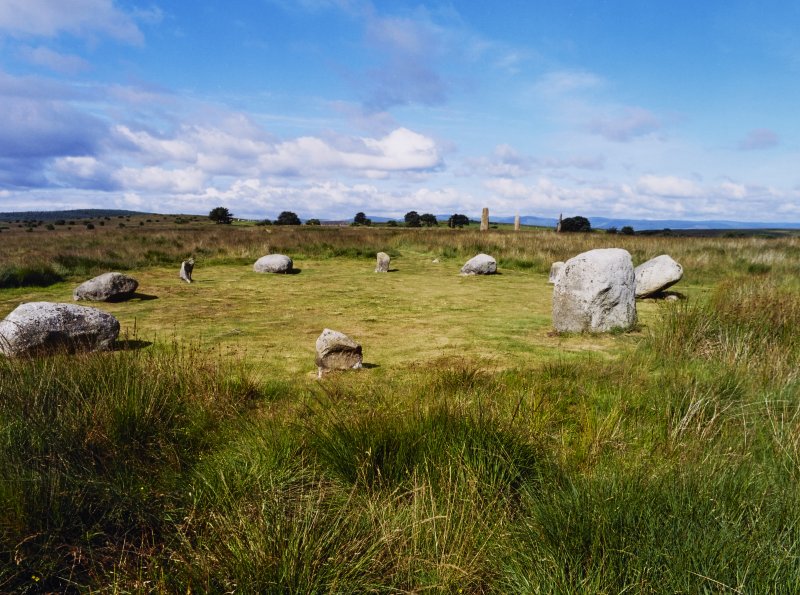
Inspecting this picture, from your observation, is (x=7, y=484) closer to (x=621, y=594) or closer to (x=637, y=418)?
(x=621, y=594)

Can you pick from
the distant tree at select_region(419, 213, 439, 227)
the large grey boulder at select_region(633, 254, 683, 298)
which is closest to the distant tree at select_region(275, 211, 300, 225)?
the distant tree at select_region(419, 213, 439, 227)

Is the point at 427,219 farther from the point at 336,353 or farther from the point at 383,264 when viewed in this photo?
the point at 336,353

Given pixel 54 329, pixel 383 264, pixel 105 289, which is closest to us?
pixel 54 329

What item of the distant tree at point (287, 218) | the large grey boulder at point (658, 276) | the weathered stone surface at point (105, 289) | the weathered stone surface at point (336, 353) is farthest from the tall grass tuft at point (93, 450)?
the distant tree at point (287, 218)

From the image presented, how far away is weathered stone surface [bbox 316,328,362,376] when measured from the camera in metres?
5.41

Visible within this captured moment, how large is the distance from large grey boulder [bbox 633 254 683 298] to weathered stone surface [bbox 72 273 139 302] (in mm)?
10437

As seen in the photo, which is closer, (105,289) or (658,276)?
(105,289)

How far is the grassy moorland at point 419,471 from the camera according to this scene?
1.96 meters

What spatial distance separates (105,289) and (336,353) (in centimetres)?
670

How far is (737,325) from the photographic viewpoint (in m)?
5.89

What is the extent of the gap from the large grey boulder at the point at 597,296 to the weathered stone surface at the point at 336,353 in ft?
12.0

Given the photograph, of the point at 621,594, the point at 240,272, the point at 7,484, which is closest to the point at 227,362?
the point at 7,484

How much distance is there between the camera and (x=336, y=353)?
5441 millimetres

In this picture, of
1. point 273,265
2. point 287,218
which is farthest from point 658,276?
point 287,218
